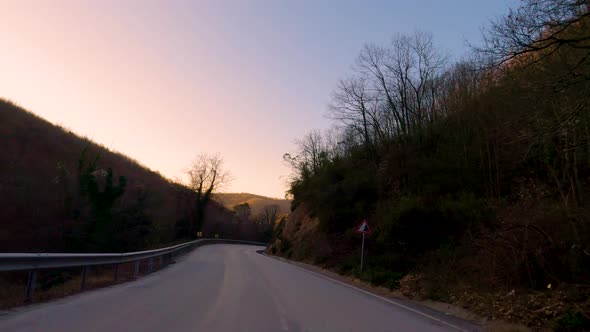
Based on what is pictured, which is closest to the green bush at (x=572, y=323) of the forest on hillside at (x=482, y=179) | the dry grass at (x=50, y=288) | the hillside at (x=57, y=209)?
the forest on hillside at (x=482, y=179)

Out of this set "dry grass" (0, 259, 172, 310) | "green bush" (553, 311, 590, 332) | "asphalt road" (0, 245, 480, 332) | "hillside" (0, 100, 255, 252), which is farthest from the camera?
"hillside" (0, 100, 255, 252)

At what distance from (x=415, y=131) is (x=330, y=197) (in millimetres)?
8773

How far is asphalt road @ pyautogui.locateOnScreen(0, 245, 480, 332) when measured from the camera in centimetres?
792

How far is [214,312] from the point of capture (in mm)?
9719

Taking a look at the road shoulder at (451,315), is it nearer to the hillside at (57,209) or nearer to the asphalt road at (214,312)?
the asphalt road at (214,312)

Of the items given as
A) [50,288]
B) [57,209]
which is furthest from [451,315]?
[57,209]

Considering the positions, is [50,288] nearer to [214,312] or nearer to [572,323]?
[214,312]

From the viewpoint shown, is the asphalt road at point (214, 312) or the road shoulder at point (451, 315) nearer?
the asphalt road at point (214, 312)

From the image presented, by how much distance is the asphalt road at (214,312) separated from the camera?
26.0 feet

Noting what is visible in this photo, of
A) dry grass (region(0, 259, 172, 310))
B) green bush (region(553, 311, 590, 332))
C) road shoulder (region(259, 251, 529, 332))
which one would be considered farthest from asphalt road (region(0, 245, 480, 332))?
green bush (region(553, 311, 590, 332))

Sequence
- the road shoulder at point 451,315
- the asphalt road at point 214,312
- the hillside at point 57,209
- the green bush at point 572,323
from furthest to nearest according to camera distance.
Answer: the hillside at point 57,209, the road shoulder at point 451,315, the green bush at point 572,323, the asphalt road at point 214,312

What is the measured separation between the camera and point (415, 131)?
3039cm

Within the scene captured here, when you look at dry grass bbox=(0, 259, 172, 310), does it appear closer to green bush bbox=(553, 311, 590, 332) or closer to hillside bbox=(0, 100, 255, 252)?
green bush bbox=(553, 311, 590, 332)

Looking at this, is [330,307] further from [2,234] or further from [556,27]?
[2,234]
